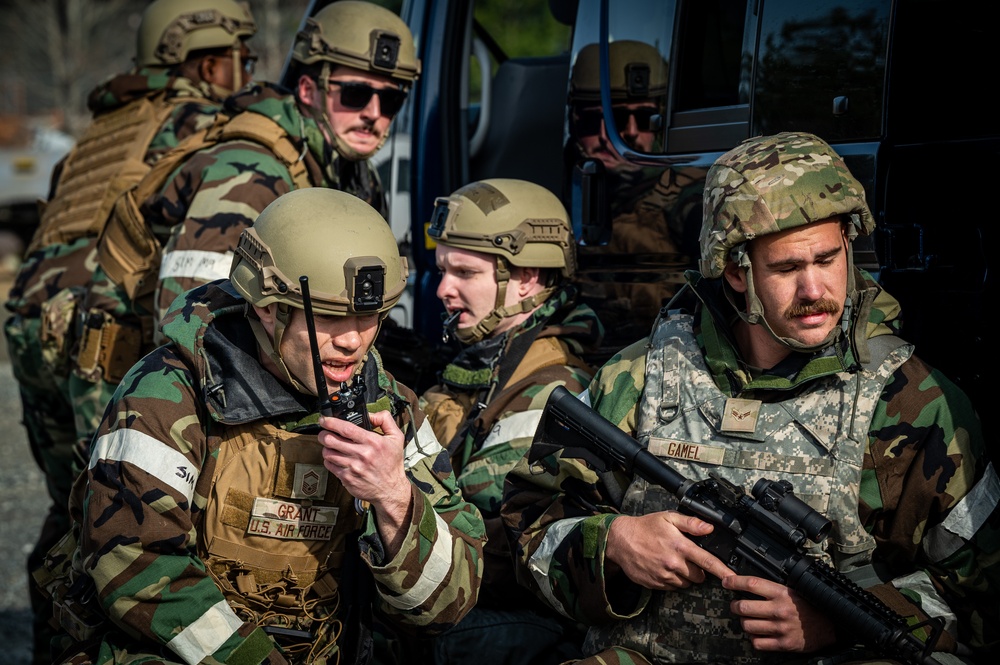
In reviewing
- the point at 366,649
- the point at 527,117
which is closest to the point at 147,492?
the point at 366,649

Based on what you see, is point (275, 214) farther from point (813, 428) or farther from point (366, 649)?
point (813, 428)

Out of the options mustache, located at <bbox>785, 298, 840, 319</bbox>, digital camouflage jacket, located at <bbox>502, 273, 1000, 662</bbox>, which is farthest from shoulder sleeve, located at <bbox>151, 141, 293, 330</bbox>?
mustache, located at <bbox>785, 298, 840, 319</bbox>

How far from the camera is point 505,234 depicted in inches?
153

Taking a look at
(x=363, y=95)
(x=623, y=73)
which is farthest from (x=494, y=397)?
(x=363, y=95)

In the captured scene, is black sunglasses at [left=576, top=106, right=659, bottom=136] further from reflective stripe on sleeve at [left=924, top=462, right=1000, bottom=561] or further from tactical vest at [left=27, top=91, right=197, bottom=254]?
tactical vest at [left=27, top=91, right=197, bottom=254]

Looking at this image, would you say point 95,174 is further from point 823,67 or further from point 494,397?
point 823,67

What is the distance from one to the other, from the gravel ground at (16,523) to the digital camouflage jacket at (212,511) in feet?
8.75

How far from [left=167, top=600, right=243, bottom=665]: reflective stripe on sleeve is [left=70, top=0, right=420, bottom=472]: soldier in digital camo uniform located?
1673 millimetres

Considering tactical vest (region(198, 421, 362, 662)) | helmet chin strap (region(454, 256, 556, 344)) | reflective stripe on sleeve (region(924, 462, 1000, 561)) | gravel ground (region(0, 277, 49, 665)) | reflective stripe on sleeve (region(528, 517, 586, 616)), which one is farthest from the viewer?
gravel ground (region(0, 277, 49, 665))

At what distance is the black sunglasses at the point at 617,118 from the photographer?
3.62 metres

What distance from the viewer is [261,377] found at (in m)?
2.88

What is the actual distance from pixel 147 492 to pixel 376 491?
50 centimetres

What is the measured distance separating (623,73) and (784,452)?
4.69ft

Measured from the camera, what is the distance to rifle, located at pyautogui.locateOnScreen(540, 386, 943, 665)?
2482mm
